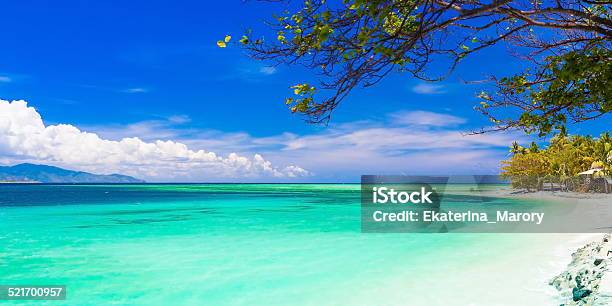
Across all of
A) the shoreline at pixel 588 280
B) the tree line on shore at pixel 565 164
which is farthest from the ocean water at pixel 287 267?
the tree line on shore at pixel 565 164

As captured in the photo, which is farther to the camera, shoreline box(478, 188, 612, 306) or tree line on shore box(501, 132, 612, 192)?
tree line on shore box(501, 132, 612, 192)

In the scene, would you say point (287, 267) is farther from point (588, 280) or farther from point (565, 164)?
point (565, 164)

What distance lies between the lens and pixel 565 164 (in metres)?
39.8

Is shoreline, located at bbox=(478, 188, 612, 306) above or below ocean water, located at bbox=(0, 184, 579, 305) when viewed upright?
above

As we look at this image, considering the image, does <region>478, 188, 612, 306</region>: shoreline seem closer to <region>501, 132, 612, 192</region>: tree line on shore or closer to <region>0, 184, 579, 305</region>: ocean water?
<region>0, 184, 579, 305</region>: ocean water

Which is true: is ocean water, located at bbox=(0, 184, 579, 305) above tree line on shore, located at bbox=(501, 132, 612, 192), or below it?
below

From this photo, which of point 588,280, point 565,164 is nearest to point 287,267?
point 588,280

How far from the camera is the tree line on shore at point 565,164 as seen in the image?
33719 millimetres

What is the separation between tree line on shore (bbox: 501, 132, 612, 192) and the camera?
3372 cm

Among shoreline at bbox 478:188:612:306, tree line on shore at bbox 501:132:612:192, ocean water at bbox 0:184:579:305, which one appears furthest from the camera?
tree line on shore at bbox 501:132:612:192

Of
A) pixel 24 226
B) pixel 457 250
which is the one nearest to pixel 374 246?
pixel 457 250

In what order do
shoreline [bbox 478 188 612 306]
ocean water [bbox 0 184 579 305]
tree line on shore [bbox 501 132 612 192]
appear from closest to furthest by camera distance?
shoreline [bbox 478 188 612 306], ocean water [bbox 0 184 579 305], tree line on shore [bbox 501 132 612 192]

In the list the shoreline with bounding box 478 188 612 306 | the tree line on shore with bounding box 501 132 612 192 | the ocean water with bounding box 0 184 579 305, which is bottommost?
the ocean water with bounding box 0 184 579 305

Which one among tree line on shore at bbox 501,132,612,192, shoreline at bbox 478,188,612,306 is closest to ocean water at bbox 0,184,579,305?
shoreline at bbox 478,188,612,306
